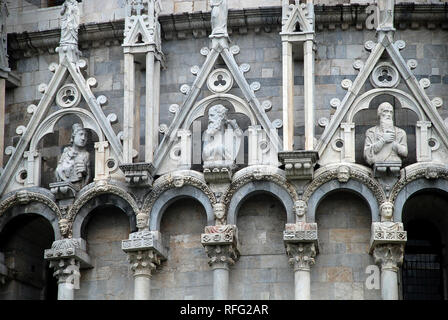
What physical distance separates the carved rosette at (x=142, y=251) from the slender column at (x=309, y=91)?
2.80 metres

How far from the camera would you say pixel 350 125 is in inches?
1331

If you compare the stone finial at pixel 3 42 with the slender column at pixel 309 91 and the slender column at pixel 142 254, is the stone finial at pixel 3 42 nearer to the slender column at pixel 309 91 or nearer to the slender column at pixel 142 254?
the slender column at pixel 142 254

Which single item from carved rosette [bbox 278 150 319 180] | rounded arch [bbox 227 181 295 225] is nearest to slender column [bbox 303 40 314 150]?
carved rosette [bbox 278 150 319 180]

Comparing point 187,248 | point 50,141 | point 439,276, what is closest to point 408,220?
point 439,276

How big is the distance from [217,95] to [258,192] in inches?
68.7

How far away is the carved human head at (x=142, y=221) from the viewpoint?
33.9 m

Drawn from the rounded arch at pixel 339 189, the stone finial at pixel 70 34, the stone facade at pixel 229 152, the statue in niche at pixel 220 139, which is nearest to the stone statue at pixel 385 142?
the stone facade at pixel 229 152

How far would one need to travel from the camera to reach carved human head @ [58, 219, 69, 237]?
3419 cm

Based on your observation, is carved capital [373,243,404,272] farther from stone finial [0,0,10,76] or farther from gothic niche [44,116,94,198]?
stone finial [0,0,10,76]

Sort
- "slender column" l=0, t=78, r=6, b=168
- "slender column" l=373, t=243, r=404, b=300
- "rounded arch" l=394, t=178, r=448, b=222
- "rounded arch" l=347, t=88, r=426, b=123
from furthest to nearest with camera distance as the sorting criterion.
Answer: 1. "slender column" l=0, t=78, r=6, b=168
2. "rounded arch" l=347, t=88, r=426, b=123
3. "rounded arch" l=394, t=178, r=448, b=222
4. "slender column" l=373, t=243, r=404, b=300

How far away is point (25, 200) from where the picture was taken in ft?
113

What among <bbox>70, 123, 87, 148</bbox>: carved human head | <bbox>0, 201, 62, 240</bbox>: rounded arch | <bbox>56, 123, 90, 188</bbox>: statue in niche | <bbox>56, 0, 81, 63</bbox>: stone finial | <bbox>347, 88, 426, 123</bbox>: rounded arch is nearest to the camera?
<bbox>347, 88, 426, 123</bbox>: rounded arch

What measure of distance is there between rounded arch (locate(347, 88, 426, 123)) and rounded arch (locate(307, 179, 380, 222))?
1066mm

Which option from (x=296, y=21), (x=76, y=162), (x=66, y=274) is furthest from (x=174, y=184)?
(x=296, y=21)
